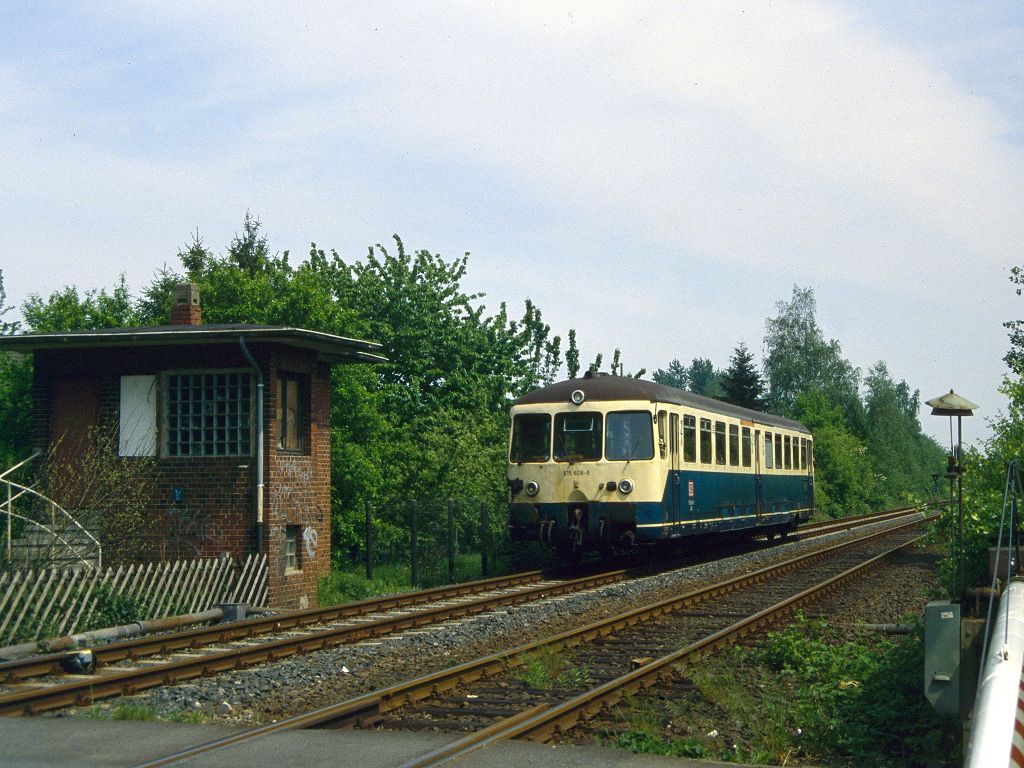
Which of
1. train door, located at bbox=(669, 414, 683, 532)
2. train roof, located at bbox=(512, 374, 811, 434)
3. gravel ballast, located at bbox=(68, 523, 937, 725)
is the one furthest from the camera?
train door, located at bbox=(669, 414, 683, 532)

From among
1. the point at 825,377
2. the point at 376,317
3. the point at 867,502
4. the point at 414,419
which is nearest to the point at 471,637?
the point at 414,419

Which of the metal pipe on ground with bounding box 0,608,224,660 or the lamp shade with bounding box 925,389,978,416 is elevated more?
the lamp shade with bounding box 925,389,978,416

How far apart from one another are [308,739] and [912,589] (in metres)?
12.9

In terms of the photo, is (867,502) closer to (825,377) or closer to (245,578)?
(825,377)

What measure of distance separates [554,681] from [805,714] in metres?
2.34

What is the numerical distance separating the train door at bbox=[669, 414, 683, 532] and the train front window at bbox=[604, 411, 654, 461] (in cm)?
68

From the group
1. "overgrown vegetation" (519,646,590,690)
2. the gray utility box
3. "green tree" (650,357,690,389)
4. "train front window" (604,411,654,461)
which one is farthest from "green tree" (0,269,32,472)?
"green tree" (650,357,690,389)

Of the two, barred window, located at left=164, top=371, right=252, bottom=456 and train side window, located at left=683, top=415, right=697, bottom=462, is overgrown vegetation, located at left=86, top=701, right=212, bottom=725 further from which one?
train side window, located at left=683, top=415, right=697, bottom=462

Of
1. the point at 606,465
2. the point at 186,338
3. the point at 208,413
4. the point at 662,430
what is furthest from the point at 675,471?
the point at 186,338

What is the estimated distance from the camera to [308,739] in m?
7.36

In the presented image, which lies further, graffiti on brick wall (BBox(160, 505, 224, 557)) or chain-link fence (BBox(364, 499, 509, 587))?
chain-link fence (BBox(364, 499, 509, 587))

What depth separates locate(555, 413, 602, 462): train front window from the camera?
19828mm

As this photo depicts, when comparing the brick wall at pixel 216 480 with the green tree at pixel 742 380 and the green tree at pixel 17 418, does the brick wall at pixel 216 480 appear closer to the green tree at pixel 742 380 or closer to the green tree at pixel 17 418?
the green tree at pixel 17 418

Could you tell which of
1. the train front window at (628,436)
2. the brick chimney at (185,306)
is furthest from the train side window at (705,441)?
the brick chimney at (185,306)
